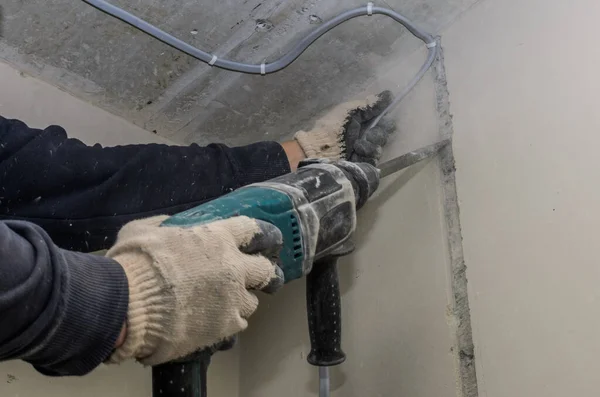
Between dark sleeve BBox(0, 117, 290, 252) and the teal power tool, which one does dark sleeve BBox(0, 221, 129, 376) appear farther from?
dark sleeve BBox(0, 117, 290, 252)

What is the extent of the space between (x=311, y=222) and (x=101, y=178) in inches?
18.5

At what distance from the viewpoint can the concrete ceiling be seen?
3.41 feet

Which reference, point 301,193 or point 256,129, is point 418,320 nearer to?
point 301,193

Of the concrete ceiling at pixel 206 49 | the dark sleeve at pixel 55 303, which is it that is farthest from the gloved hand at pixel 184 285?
the concrete ceiling at pixel 206 49

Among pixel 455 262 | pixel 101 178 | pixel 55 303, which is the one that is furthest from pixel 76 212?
pixel 455 262

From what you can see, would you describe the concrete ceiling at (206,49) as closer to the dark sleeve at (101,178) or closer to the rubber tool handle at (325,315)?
the dark sleeve at (101,178)

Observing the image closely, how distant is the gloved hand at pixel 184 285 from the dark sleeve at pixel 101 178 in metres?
0.39

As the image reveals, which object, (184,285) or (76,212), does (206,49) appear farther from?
(184,285)

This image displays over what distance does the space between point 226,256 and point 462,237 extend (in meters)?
0.55

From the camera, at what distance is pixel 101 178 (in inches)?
39.8

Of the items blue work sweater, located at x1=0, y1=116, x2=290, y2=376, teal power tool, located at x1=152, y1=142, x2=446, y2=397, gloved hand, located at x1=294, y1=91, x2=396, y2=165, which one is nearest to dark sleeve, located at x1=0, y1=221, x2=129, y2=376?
blue work sweater, located at x1=0, y1=116, x2=290, y2=376

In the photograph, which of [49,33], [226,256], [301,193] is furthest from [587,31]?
[49,33]

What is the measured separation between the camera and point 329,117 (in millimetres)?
1189

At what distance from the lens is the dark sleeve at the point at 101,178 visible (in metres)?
0.95
